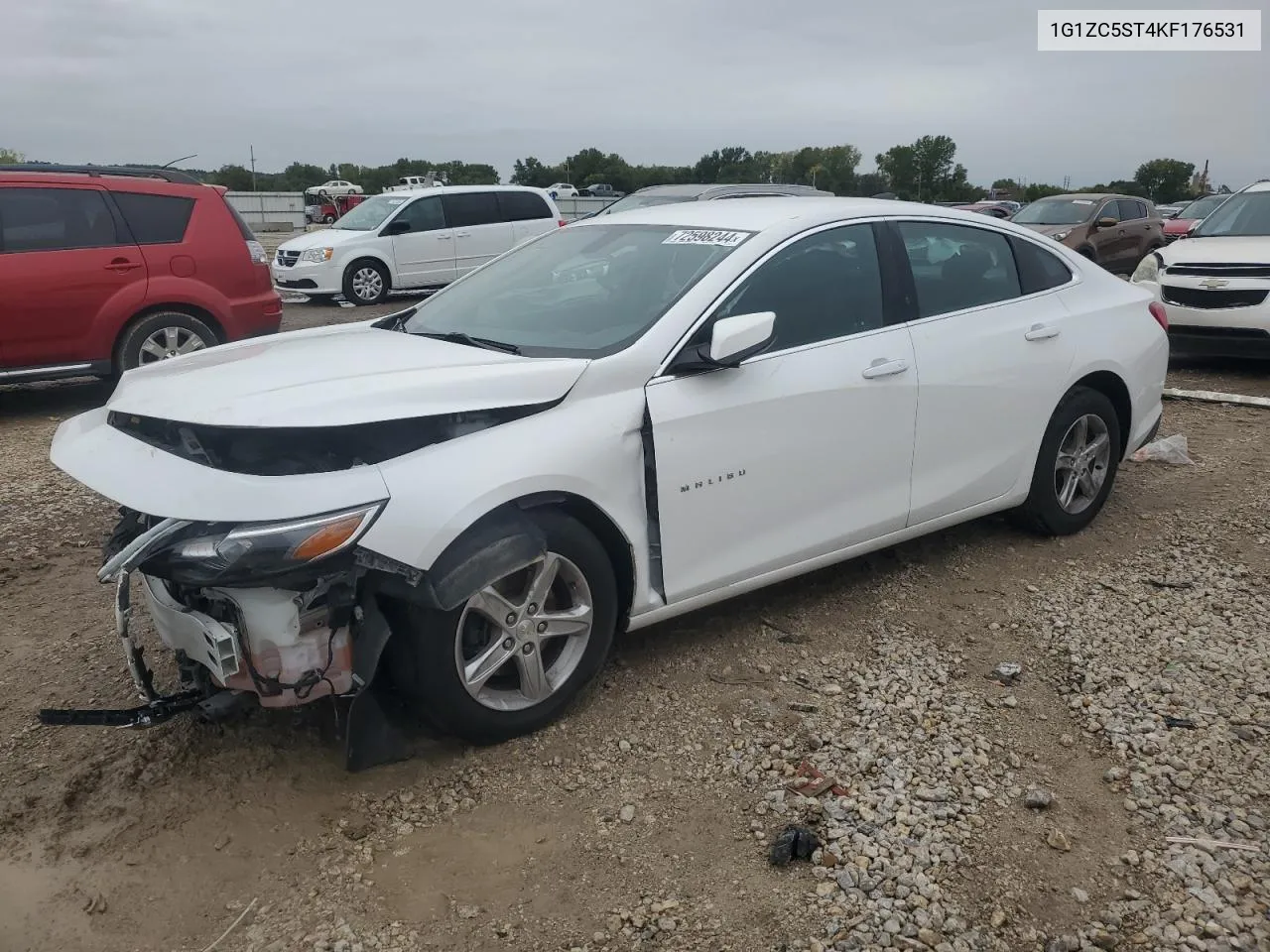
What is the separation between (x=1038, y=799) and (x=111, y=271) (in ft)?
24.7

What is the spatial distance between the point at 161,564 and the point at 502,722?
110 centimetres

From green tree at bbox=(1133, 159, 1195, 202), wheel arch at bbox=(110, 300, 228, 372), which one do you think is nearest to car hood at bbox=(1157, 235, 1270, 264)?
wheel arch at bbox=(110, 300, 228, 372)

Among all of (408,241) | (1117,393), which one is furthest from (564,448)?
(408,241)

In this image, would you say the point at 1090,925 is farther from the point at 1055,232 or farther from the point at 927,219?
the point at 1055,232

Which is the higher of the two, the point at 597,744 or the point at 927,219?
the point at 927,219

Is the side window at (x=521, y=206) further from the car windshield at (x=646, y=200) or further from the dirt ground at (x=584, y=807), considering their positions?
the dirt ground at (x=584, y=807)

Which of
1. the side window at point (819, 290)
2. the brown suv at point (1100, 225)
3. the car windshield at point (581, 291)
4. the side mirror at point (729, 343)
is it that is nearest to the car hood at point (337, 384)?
the car windshield at point (581, 291)

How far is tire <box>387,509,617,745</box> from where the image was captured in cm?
298

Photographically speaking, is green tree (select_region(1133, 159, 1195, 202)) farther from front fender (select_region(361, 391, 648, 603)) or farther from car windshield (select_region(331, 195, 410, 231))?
front fender (select_region(361, 391, 648, 603))

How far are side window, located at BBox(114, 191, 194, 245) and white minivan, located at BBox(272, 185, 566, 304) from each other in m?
6.69

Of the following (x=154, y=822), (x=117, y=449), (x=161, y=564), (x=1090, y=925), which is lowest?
(x=1090, y=925)

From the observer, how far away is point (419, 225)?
Answer: 50.7 feet

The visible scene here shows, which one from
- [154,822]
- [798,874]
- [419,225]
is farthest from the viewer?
[419,225]

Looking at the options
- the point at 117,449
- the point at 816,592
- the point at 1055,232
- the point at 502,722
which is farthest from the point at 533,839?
the point at 1055,232
